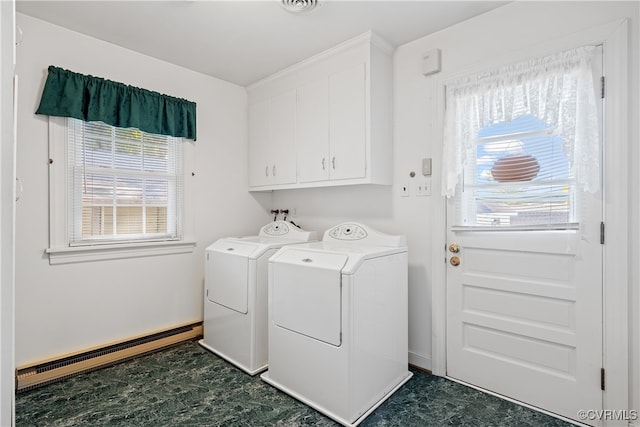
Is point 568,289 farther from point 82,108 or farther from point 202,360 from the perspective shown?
point 82,108

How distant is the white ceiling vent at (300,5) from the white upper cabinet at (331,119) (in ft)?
1.59

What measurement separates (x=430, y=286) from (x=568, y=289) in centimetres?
84

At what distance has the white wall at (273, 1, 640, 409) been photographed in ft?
5.79

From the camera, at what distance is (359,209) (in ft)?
9.80

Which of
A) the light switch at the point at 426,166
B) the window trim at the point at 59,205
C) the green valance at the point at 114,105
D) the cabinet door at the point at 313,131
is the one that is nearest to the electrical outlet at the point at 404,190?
the light switch at the point at 426,166

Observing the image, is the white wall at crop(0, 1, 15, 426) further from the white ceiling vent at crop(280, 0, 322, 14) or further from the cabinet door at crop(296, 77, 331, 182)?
the cabinet door at crop(296, 77, 331, 182)

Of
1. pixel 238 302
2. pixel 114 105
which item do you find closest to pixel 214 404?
pixel 238 302

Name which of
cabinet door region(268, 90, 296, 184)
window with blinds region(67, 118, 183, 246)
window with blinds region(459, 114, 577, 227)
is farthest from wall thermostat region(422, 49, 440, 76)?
window with blinds region(67, 118, 183, 246)

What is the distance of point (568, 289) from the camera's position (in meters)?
1.94

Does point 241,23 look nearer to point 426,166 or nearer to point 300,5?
point 300,5

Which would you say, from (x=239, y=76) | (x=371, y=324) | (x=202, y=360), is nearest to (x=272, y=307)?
(x=371, y=324)

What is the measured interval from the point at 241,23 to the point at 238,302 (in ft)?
6.71

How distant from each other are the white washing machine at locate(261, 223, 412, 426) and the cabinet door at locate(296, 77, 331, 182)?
0.85m

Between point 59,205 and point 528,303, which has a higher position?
point 59,205
